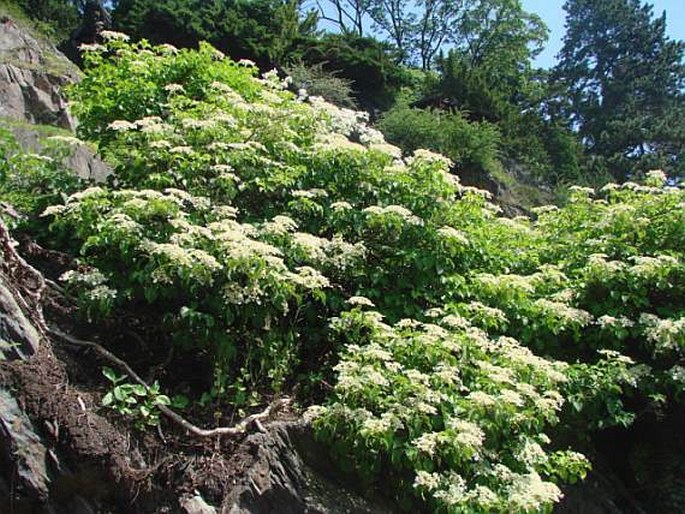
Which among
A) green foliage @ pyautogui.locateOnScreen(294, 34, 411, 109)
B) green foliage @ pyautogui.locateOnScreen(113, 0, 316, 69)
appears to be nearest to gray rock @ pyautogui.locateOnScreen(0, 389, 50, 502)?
green foliage @ pyautogui.locateOnScreen(113, 0, 316, 69)

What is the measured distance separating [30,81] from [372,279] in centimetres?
700

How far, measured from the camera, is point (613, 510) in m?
4.77

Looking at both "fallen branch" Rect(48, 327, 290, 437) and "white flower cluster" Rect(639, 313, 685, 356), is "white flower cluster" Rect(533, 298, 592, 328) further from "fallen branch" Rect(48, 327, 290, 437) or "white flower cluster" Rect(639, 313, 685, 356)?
"fallen branch" Rect(48, 327, 290, 437)

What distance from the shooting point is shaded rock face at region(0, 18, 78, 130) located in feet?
28.8

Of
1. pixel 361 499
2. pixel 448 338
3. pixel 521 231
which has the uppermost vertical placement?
pixel 521 231

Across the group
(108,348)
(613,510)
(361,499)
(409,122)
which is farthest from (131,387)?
(409,122)

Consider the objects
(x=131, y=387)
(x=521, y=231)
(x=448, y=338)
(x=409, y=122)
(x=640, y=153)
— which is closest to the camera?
(x=131, y=387)

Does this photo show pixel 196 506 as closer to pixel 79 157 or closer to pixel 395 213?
pixel 395 213

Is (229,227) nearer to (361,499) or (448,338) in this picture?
(448,338)

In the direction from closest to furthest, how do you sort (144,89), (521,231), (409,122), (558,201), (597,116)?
(144,89), (521,231), (409,122), (558,201), (597,116)

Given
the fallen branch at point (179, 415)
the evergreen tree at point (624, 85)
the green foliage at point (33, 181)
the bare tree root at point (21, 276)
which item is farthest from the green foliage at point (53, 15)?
the evergreen tree at point (624, 85)

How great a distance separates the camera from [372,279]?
4.81 m

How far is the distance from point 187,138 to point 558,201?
1364 centimetres

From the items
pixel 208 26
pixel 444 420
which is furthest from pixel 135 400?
pixel 208 26
